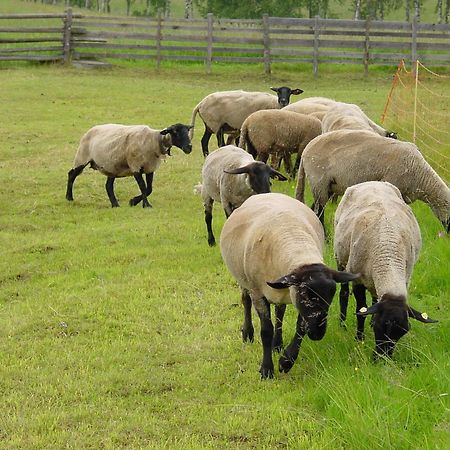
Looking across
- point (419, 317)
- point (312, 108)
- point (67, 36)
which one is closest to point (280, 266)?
point (419, 317)

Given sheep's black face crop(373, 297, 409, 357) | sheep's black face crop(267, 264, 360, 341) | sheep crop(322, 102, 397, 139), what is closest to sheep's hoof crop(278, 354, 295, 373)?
sheep's black face crop(267, 264, 360, 341)

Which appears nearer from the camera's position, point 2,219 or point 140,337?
point 140,337

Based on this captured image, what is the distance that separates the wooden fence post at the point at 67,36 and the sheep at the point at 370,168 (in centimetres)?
2081

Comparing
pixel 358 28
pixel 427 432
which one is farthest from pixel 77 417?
pixel 358 28

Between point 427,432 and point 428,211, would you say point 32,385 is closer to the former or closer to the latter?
point 427,432

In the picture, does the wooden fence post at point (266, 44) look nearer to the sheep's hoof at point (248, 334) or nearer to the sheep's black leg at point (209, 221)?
the sheep's black leg at point (209, 221)

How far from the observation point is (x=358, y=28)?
2819 centimetres

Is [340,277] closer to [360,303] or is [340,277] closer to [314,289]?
[314,289]

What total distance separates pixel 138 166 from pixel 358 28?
1902cm

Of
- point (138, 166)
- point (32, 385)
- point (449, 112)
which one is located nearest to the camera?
point (32, 385)

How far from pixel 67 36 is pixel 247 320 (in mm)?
23295

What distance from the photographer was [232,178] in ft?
28.0

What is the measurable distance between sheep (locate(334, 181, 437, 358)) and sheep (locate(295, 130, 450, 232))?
1581mm

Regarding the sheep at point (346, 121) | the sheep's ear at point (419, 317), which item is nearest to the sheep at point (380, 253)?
the sheep's ear at point (419, 317)
